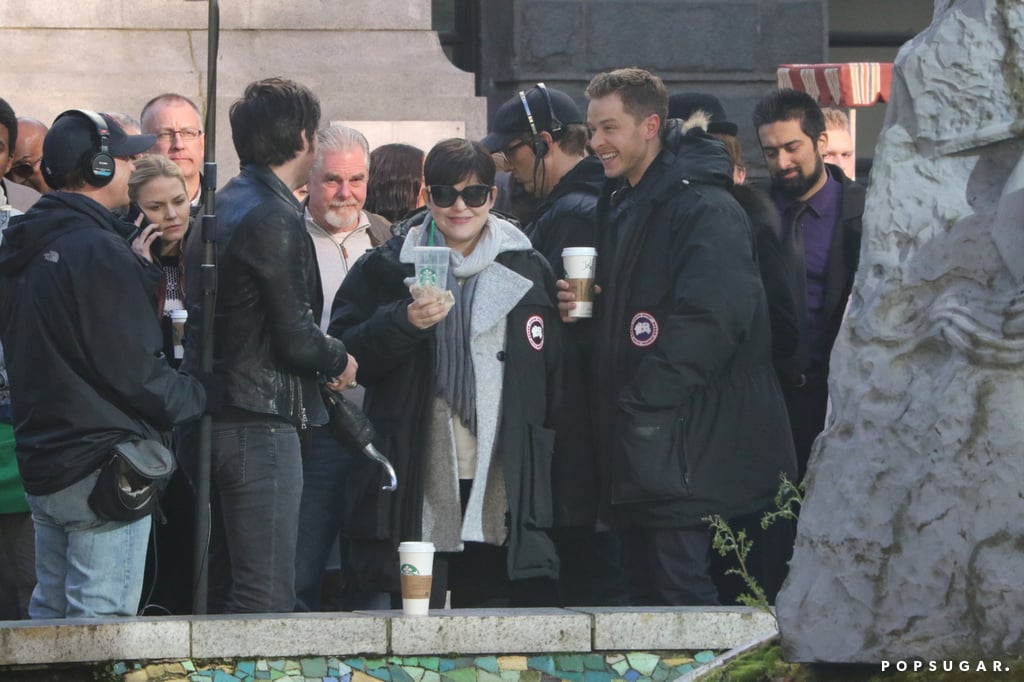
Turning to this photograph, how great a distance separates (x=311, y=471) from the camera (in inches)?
269

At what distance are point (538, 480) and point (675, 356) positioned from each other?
635 mm

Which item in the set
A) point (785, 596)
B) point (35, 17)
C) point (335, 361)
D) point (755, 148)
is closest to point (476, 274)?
point (335, 361)

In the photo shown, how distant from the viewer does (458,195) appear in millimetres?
6754

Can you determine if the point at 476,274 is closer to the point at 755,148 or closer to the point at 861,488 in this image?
the point at 861,488

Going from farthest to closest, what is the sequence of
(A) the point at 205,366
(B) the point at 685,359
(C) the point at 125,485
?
(B) the point at 685,359 < (A) the point at 205,366 < (C) the point at 125,485

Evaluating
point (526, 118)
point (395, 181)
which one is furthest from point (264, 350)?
point (395, 181)

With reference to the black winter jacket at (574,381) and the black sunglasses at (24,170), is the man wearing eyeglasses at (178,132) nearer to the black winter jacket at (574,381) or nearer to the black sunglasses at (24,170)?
the black sunglasses at (24,170)

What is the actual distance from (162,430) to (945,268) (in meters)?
2.73

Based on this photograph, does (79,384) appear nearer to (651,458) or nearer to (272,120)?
(272,120)

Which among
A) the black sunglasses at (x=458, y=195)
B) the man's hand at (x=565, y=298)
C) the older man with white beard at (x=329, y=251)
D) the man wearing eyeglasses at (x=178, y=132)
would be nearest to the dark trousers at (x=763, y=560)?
the man's hand at (x=565, y=298)

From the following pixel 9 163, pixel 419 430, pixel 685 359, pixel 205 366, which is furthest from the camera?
pixel 9 163

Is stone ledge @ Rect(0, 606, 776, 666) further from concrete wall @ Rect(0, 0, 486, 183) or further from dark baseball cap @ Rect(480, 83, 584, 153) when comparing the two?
concrete wall @ Rect(0, 0, 486, 183)

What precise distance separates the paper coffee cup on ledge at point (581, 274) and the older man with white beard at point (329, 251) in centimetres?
94

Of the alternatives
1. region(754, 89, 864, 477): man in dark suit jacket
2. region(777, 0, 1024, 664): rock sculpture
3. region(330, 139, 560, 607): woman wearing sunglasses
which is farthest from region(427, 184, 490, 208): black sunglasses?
region(777, 0, 1024, 664): rock sculpture
